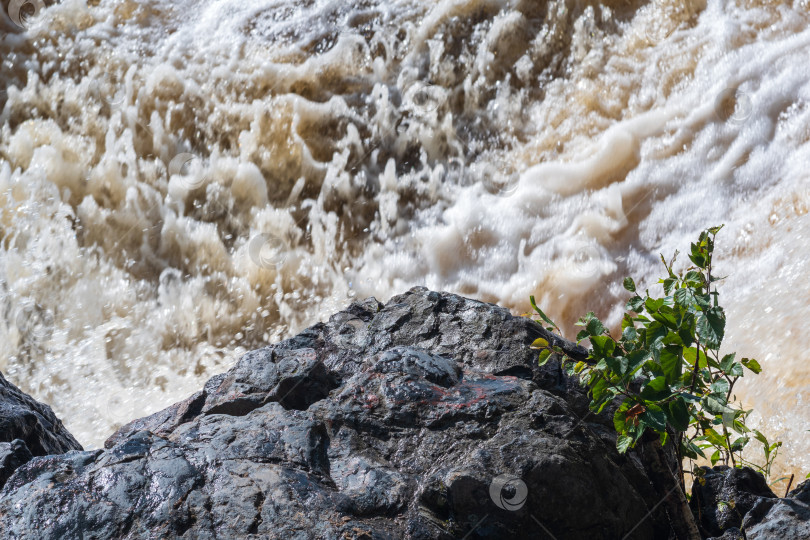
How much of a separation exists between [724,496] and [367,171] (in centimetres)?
458

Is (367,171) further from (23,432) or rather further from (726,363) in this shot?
(726,363)

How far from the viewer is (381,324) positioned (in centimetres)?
292

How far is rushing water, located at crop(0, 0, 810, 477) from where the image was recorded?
214 inches

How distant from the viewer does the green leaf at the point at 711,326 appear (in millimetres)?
2188

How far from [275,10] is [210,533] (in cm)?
671

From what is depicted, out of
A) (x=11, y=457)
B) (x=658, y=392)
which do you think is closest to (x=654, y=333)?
(x=658, y=392)

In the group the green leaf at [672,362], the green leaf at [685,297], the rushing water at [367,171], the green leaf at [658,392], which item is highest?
the green leaf at [685,297]

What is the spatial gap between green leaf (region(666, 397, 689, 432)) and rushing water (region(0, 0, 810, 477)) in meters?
2.55

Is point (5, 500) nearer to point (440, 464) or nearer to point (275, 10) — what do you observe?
point (440, 464)

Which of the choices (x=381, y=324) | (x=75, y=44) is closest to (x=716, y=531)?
(x=381, y=324)

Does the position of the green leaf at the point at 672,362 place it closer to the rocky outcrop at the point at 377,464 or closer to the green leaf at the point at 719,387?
the green leaf at the point at 719,387

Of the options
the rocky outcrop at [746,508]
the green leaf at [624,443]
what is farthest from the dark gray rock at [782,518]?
the green leaf at [624,443]

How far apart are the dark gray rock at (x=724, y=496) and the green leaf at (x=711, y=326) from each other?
505mm

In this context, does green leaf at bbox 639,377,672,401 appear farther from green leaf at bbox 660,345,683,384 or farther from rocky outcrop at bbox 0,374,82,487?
rocky outcrop at bbox 0,374,82,487
